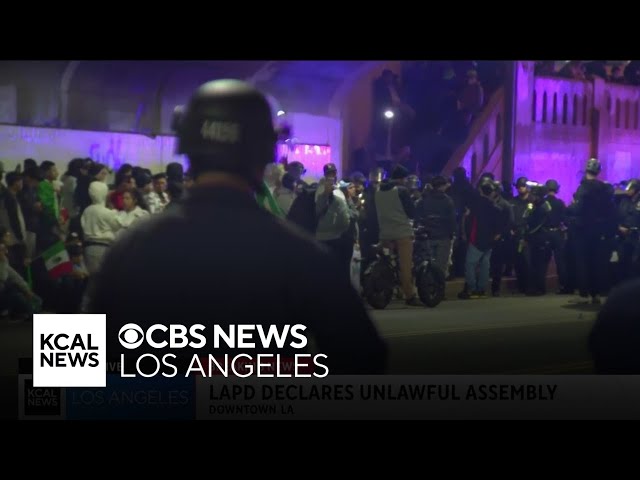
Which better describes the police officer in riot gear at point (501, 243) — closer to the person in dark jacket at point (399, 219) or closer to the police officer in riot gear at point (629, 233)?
the person in dark jacket at point (399, 219)

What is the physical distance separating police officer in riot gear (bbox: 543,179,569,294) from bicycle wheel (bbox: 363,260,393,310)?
3.66ft

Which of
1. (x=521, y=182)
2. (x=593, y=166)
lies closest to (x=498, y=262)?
(x=521, y=182)

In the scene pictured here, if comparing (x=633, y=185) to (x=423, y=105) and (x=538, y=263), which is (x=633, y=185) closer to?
(x=538, y=263)

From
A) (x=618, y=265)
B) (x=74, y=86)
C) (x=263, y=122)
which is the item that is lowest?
(x=618, y=265)

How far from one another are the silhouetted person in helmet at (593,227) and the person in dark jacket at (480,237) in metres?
0.50

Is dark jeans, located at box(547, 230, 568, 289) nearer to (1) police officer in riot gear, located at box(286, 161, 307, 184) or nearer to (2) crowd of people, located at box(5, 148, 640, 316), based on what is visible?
(2) crowd of people, located at box(5, 148, 640, 316)

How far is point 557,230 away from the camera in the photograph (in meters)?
7.04

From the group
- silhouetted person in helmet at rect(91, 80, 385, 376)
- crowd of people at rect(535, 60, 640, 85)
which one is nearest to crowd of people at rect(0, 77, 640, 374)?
crowd of people at rect(535, 60, 640, 85)

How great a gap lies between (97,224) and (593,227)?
3066 millimetres
